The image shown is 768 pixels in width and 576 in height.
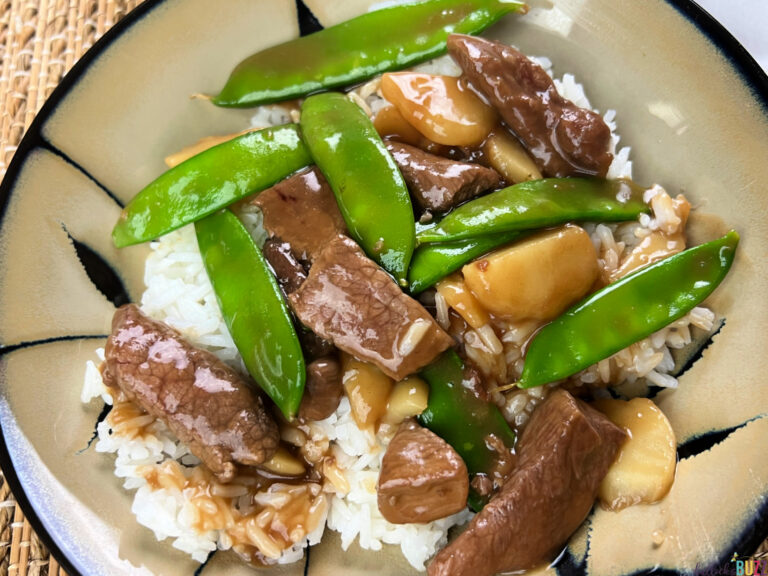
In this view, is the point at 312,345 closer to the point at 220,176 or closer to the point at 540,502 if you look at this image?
the point at 220,176

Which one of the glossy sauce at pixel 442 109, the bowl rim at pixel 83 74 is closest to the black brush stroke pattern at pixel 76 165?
the bowl rim at pixel 83 74

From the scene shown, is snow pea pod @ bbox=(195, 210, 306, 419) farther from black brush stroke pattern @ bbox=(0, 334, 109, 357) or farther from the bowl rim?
the bowl rim

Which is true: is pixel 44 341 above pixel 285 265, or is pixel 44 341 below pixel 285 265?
below

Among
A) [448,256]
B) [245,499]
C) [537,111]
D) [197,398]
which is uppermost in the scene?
[537,111]

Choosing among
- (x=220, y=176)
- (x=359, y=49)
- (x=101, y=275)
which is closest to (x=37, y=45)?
(x=101, y=275)

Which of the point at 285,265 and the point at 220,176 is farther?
the point at 220,176

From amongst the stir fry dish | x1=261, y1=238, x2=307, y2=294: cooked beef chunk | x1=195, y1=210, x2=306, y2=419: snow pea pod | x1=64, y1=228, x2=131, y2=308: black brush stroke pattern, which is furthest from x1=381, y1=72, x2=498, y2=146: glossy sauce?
x1=64, y1=228, x2=131, y2=308: black brush stroke pattern

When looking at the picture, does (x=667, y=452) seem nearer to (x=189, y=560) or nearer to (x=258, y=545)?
(x=258, y=545)
